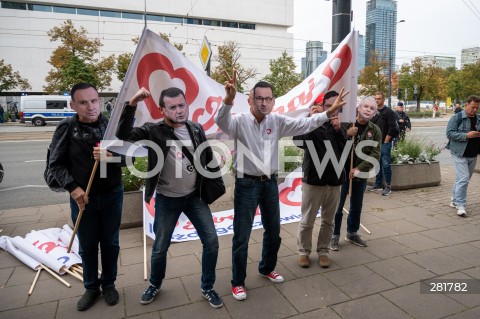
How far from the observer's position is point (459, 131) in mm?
5934

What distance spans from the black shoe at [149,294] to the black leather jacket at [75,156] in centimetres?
102

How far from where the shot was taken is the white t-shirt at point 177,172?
3152mm

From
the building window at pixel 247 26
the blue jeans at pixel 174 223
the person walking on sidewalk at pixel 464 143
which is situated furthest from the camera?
the building window at pixel 247 26

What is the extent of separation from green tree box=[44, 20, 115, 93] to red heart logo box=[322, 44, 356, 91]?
3035 centimetres

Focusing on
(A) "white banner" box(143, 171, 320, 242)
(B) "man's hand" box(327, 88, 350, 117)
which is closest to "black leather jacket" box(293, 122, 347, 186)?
(B) "man's hand" box(327, 88, 350, 117)

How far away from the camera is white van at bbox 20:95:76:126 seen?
97.9ft

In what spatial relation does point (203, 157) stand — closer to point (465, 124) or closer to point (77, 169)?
point (77, 169)

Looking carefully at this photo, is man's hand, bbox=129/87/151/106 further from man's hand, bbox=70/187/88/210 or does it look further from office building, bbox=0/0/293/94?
office building, bbox=0/0/293/94

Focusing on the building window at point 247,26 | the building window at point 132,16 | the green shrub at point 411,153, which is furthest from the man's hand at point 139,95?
the building window at point 247,26

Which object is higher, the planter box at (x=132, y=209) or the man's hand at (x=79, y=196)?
the man's hand at (x=79, y=196)

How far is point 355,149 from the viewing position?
4555 mm

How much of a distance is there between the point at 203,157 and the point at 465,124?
489 cm

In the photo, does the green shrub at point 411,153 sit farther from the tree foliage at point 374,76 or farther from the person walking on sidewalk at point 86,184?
the tree foliage at point 374,76
